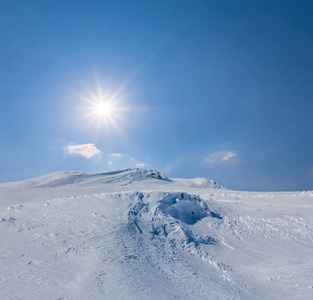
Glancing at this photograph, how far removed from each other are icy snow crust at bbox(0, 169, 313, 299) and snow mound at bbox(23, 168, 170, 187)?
764cm

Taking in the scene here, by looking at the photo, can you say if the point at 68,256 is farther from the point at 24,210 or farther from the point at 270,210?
the point at 270,210

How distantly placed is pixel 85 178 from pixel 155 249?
571 inches

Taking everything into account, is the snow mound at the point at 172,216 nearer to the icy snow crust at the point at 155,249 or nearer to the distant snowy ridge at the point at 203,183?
the icy snow crust at the point at 155,249

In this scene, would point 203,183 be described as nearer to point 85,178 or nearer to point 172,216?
point 85,178

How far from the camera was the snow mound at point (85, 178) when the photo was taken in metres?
17.3

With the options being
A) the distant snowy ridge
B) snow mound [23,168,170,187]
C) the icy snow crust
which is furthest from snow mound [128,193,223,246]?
the distant snowy ridge

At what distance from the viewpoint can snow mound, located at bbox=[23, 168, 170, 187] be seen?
17281 mm

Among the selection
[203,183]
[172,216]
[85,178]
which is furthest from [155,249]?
[203,183]

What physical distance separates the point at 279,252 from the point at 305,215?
3087 millimetres

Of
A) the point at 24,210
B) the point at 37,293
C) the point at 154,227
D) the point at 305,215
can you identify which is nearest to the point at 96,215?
the point at 154,227

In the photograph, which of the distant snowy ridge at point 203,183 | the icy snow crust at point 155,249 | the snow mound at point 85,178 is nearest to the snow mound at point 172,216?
the icy snow crust at point 155,249

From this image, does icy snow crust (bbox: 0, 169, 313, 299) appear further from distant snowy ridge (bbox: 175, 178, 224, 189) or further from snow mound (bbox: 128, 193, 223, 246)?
distant snowy ridge (bbox: 175, 178, 224, 189)

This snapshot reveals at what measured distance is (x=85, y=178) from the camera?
1858cm

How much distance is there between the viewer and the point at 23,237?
551 centimetres
